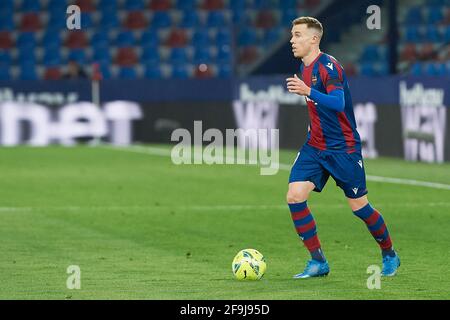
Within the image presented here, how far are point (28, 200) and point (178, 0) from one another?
57.1ft

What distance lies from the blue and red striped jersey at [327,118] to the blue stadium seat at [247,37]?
19.5 meters

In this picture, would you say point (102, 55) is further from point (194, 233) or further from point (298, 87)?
point (298, 87)

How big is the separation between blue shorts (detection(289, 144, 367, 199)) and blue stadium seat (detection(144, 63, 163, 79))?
23.0 meters

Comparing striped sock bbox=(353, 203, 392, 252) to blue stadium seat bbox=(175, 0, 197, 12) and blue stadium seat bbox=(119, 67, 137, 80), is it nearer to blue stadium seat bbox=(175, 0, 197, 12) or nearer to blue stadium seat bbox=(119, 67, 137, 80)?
blue stadium seat bbox=(119, 67, 137, 80)

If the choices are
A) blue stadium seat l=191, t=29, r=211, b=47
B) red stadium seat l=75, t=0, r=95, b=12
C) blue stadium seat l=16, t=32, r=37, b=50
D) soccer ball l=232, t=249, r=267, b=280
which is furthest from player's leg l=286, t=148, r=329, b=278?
blue stadium seat l=16, t=32, r=37, b=50

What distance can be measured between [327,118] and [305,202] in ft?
2.12

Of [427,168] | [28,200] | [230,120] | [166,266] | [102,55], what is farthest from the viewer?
[102,55]

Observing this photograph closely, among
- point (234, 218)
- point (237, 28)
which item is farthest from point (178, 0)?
point (234, 218)

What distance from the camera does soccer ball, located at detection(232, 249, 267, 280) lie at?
941 centimetres

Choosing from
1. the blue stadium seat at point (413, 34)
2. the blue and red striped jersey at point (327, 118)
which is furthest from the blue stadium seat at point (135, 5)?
the blue and red striped jersey at point (327, 118)

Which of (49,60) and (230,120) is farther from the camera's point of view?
(49,60)

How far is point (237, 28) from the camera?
29031 millimetres

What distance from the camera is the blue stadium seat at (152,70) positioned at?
107 feet

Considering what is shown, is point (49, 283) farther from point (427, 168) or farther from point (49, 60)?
point (49, 60)
